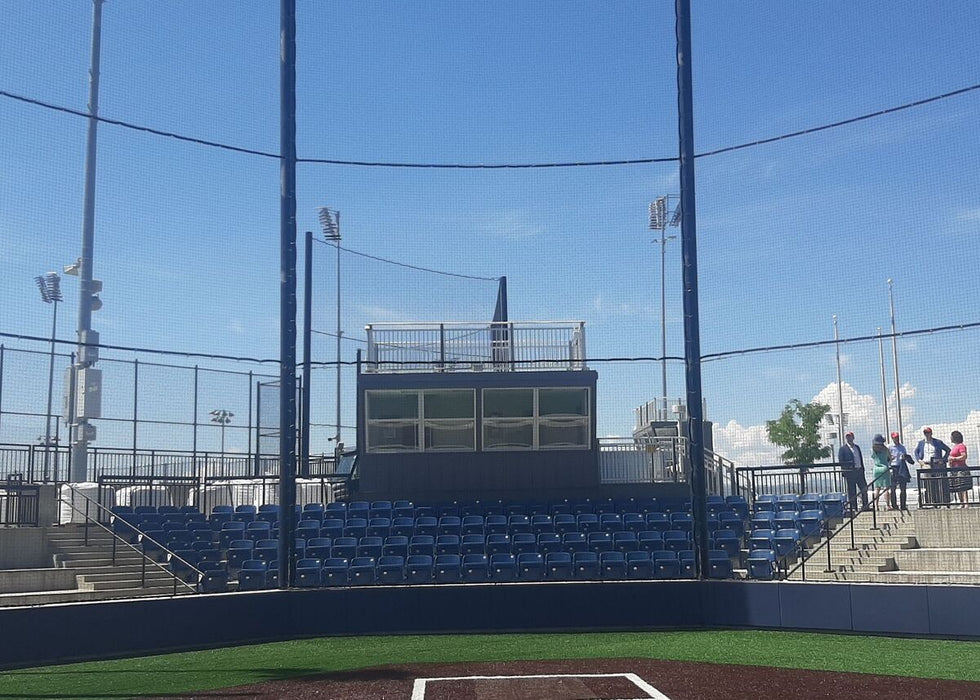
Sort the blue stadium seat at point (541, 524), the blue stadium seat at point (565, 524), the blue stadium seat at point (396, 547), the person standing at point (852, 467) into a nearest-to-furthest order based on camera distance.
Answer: the blue stadium seat at point (396, 547), the person standing at point (852, 467), the blue stadium seat at point (541, 524), the blue stadium seat at point (565, 524)

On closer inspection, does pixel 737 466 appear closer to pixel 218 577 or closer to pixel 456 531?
pixel 456 531

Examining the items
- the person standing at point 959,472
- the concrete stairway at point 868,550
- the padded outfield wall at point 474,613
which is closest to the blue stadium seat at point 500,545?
the padded outfield wall at point 474,613

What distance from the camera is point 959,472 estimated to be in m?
17.1

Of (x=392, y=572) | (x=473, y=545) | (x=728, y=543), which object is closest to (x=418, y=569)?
(x=392, y=572)

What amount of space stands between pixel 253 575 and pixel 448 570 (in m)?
3.34

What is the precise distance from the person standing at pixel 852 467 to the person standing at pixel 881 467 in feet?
0.80

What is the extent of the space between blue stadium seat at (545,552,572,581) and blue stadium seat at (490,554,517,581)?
608mm

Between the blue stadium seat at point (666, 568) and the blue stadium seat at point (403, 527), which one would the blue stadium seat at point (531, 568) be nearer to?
the blue stadium seat at point (666, 568)

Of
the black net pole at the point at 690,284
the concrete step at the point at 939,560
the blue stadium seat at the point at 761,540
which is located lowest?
the concrete step at the point at 939,560

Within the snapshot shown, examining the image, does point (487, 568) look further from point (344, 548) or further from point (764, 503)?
point (764, 503)

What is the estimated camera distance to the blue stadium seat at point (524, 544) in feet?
59.7

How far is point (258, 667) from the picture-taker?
12.3m

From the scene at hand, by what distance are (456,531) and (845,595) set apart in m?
7.48

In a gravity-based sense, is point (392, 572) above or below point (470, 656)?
above
